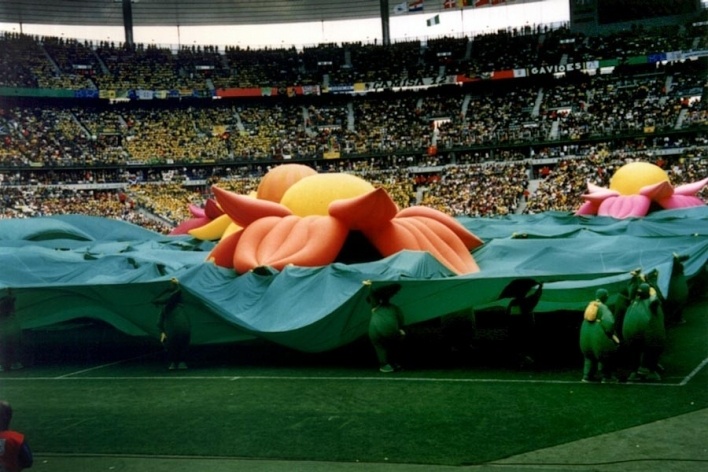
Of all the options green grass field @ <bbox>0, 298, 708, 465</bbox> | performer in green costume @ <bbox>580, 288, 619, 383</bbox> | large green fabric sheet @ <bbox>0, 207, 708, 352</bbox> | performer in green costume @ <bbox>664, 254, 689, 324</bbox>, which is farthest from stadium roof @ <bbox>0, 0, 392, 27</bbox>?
performer in green costume @ <bbox>580, 288, 619, 383</bbox>

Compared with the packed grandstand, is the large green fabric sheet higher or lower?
lower

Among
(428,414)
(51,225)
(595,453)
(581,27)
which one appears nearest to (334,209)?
(428,414)

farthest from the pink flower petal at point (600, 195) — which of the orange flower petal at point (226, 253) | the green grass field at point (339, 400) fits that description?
the orange flower petal at point (226, 253)

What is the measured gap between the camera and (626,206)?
22500 mm

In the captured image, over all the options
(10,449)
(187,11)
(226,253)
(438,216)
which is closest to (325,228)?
(226,253)

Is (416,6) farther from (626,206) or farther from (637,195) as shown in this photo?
(626,206)

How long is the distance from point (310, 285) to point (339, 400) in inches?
125

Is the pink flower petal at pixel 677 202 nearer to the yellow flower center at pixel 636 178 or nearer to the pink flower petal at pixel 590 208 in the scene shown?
the yellow flower center at pixel 636 178

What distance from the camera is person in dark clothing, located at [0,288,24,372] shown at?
451 inches

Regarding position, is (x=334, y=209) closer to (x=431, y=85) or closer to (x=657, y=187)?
(x=657, y=187)

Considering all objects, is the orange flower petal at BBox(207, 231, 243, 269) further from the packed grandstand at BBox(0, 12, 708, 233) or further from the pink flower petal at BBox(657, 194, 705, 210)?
the packed grandstand at BBox(0, 12, 708, 233)

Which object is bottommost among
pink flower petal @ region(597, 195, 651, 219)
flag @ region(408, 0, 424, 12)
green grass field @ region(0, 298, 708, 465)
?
green grass field @ region(0, 298, 708, 465)

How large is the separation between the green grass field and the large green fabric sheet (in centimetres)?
55

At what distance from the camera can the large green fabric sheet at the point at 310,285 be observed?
10.6 m
